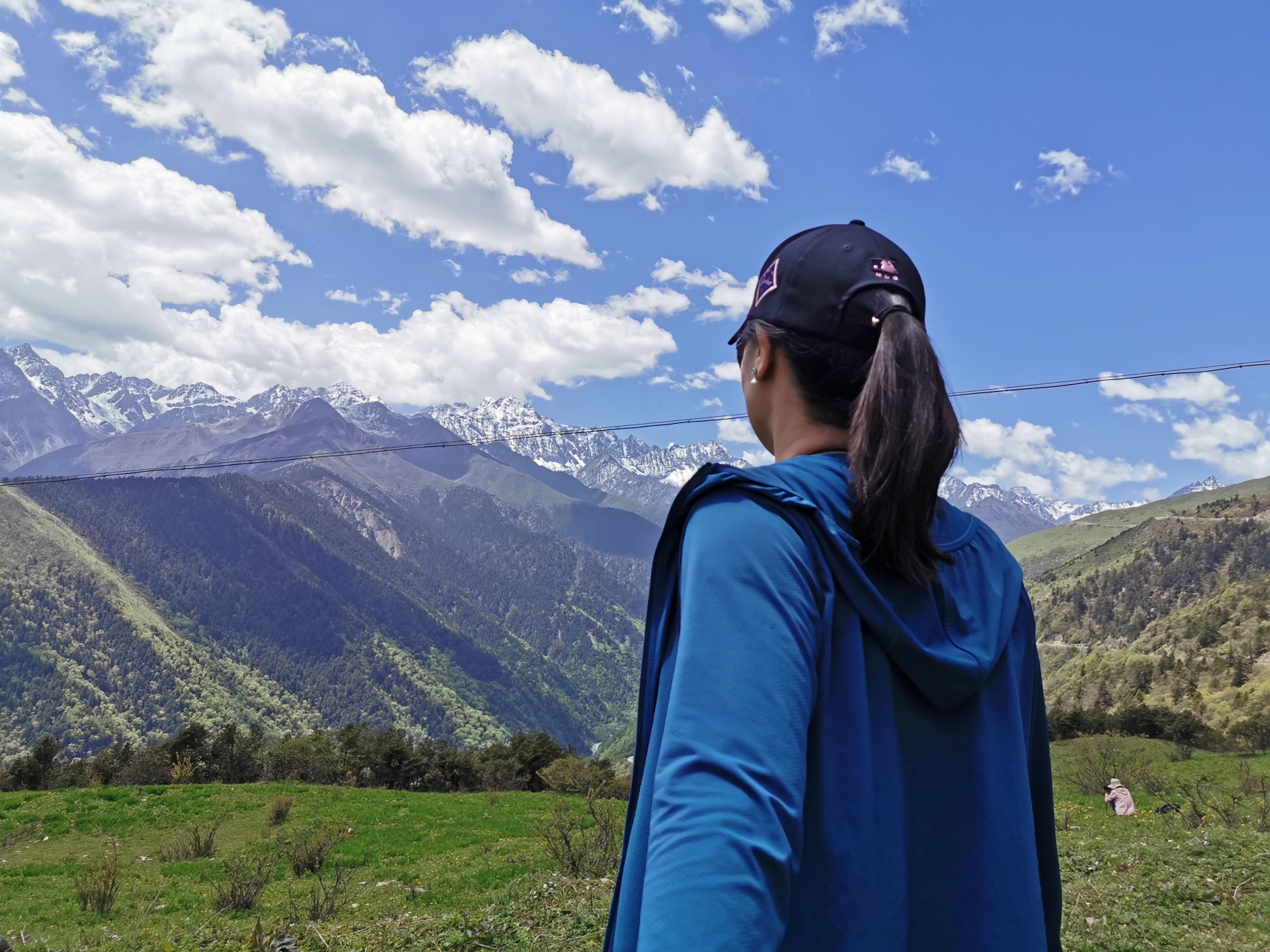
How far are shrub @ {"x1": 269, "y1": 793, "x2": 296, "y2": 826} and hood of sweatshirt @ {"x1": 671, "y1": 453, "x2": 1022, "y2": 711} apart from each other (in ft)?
65.7

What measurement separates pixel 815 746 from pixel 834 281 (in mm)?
630

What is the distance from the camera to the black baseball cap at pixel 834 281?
113 cm

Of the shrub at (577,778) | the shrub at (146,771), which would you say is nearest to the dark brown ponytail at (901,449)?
the shrub at (577,778)

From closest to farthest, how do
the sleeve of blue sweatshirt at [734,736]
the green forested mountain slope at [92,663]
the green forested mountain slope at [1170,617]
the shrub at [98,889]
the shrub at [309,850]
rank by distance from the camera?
the sleeve of blue sweatshirt at [734,736] < the shrub at [98,889] < the shrub at [309,850] < the green forested mountain slope at [1170,617] < the green forested mountain slope at [92,663]

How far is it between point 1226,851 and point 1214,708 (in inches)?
1950

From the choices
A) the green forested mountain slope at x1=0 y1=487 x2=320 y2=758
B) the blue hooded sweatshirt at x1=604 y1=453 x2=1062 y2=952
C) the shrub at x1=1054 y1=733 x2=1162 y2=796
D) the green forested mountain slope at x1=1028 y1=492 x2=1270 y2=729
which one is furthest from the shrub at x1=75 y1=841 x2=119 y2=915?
the green forested mountain slope at x1=0 y1=487 x2=320 y2=758

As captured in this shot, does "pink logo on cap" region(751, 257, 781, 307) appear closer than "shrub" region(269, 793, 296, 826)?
Yes

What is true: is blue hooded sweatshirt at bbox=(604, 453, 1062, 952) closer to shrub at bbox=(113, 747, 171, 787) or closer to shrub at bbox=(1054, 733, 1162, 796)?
shrub at bbox=(1054, 733, 1162, 796)

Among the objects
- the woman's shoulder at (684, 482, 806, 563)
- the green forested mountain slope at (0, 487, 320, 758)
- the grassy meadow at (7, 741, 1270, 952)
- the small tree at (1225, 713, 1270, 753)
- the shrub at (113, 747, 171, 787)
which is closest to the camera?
the woman's shoulder at (684, 482, 806, 563)

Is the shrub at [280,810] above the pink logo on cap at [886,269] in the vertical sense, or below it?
below

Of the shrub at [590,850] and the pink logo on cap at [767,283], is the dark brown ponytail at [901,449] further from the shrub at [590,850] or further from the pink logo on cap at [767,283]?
the shrub at [590,850]

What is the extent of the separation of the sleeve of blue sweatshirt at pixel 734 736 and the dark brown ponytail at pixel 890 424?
0.15 m

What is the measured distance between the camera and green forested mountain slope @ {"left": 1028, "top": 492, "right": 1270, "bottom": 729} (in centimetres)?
5669

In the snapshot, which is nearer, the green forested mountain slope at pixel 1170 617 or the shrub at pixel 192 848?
the shrub at pixel 192 848
